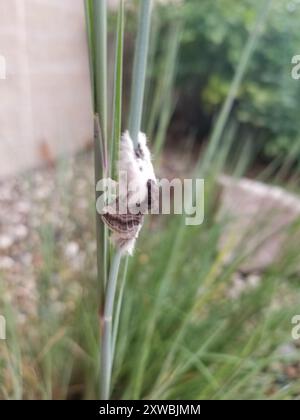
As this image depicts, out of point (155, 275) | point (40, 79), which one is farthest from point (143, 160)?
point (40, 79)

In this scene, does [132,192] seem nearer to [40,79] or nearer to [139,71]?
[139,71]

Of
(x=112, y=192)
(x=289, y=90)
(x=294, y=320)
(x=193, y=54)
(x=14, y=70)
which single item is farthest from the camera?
(x=193, y=54)

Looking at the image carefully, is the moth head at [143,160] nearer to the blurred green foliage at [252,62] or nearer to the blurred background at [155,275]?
the blurred background at [155,275]

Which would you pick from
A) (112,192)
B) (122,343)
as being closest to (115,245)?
(112,192)

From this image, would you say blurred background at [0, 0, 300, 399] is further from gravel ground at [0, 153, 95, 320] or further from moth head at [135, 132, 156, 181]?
moth head at [135, 132, 156, 181]

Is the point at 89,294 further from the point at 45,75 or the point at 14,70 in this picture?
the point at 45,75
